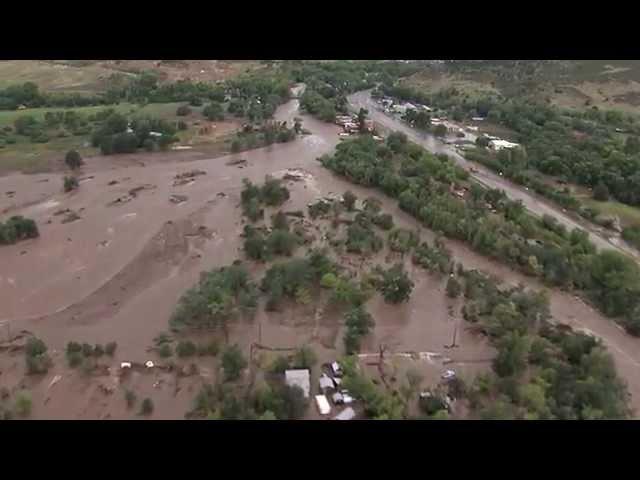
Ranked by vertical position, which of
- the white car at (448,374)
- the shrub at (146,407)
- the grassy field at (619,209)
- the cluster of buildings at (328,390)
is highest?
the grassy field at (619,209)

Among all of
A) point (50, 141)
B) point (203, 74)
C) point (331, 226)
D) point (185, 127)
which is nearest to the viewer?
point (331, 226)

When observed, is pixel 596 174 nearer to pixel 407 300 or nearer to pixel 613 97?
pixel 407 300

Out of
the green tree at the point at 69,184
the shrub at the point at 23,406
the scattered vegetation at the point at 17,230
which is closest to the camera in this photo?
the shrub at the point at 23,406

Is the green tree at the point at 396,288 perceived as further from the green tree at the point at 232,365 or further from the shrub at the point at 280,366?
the green tree at the point at 232,365

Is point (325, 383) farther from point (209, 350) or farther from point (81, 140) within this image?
point (81, 140)

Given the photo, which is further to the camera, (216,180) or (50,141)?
(50,141)

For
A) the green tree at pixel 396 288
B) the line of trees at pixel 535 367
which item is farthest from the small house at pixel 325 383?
the green tree at pixel 396 288

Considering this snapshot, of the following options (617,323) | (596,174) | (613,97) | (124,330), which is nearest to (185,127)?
(124,330)
